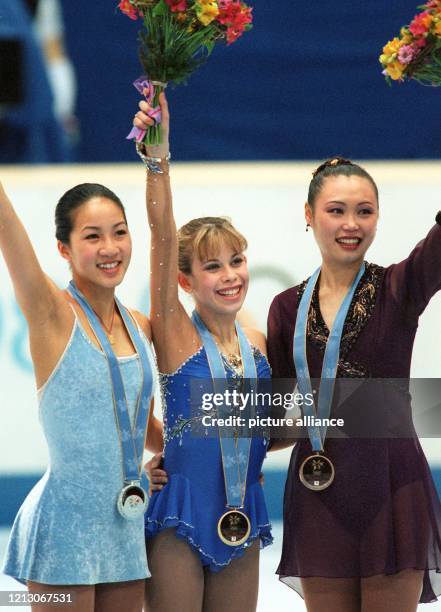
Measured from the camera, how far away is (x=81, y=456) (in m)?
3.73

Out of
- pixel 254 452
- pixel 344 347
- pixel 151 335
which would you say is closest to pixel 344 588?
pixel 254 452

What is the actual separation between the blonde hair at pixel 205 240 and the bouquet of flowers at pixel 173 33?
36 centimetres

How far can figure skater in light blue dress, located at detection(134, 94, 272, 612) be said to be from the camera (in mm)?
3928

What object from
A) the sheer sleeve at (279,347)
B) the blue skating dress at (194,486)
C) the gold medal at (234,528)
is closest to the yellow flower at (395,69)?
the sheer sleeve at (279,347)

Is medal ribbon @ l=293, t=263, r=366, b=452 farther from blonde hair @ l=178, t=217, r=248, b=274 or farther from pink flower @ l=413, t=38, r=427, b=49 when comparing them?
pink flower @ l=413, t=38, r=427, b=49

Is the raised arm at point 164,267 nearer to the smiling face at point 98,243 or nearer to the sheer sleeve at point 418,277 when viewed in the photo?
the smiling face at point 98,243

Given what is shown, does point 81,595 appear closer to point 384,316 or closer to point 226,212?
point 384,316

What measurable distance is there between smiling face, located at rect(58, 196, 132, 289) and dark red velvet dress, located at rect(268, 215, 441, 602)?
765 mm

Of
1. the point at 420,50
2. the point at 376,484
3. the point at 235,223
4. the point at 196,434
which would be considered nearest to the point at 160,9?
the point at 420,50

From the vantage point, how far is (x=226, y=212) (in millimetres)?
6910

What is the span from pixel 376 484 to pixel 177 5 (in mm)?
1703

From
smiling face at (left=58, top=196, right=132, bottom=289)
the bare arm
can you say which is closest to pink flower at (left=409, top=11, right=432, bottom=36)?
smiling face at (left=58, top=196, right=132, bottom=289)

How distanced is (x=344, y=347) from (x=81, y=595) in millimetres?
1196

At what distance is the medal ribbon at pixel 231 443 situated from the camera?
3.98 metres
